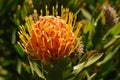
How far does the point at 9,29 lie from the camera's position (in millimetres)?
2631

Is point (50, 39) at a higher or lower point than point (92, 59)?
higher

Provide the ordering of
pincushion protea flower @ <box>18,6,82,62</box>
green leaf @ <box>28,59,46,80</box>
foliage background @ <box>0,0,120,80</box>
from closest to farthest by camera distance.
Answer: pincushion protea flower @ <box>18,6,82,62</box>
green leaf @ <box>28,59,46,80</box>
foliage background @ <box>0,0,120,80</box>

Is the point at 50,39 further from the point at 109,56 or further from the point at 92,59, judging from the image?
→ the point at 109,56

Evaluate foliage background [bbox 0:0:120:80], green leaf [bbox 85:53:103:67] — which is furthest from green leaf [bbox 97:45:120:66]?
green leaf [bbox 85:53:103:67]

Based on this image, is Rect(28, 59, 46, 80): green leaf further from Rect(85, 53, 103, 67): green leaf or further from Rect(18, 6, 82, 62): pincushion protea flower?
Rect(85, 53, 103, 67): green leaf

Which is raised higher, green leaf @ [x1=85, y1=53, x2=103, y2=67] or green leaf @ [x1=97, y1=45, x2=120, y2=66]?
green leaf @ [x1=85, y1=53, x2=103, y2=67]

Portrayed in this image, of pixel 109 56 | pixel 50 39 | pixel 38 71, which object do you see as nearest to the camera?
pixel 50 39

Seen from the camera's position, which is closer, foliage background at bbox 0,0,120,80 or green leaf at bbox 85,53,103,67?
green leaf at bbox 85,53,103,67

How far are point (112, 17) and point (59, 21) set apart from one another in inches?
23.7

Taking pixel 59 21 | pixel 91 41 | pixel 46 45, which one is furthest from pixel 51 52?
pixel 91 41

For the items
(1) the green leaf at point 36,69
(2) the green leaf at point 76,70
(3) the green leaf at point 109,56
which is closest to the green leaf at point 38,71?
(1) the green leaf at point 36,69

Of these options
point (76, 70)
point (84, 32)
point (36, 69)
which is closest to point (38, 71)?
point (36, 69)

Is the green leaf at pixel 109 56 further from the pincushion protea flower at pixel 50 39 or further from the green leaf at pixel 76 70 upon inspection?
the pincushion protea flower at pixel 50 39

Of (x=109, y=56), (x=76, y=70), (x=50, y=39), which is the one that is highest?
(x=50, y=39)
